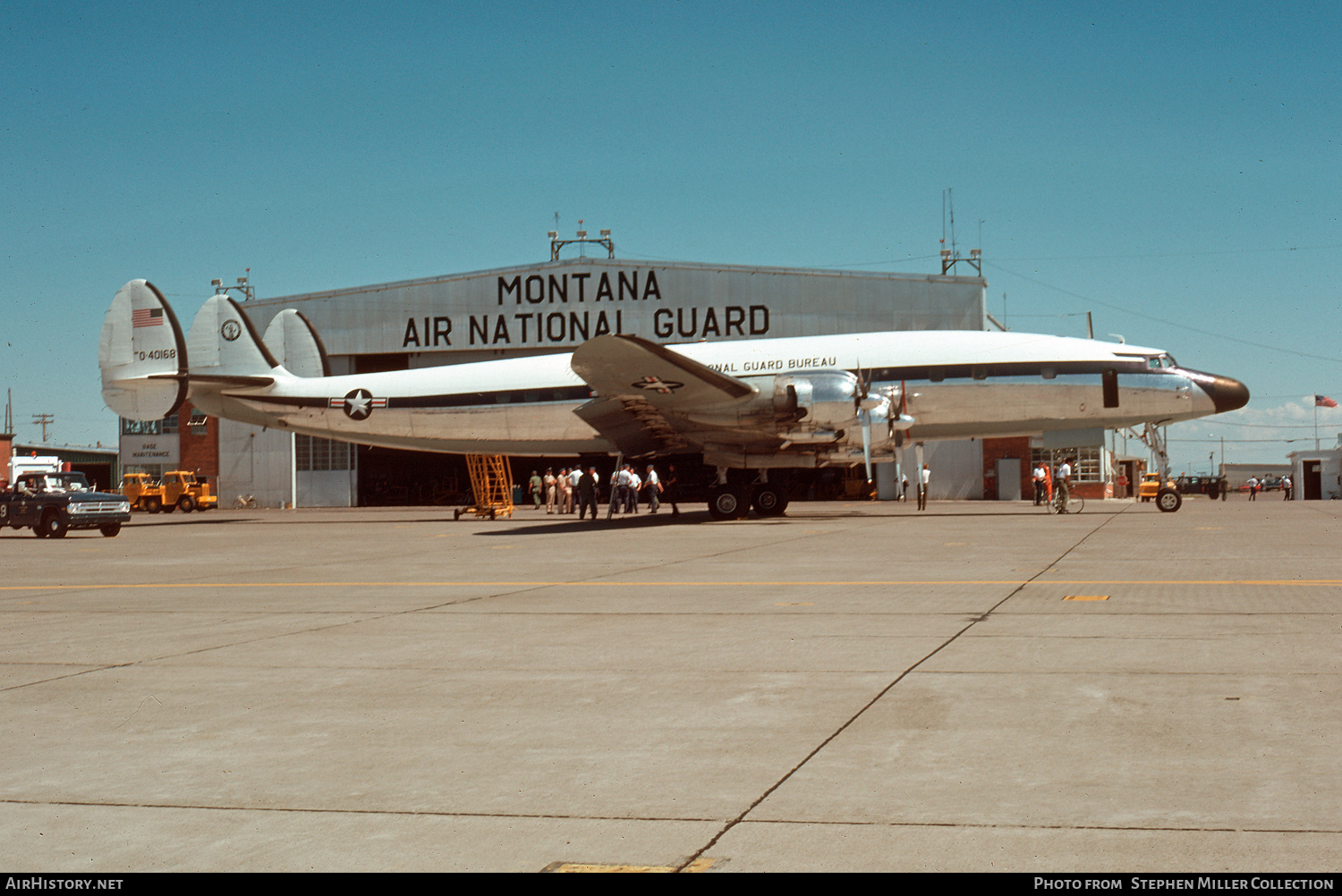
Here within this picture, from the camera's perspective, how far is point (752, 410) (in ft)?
82.5

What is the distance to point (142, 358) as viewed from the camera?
32.7m

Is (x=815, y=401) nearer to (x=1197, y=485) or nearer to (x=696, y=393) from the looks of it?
(x=696, y=393)

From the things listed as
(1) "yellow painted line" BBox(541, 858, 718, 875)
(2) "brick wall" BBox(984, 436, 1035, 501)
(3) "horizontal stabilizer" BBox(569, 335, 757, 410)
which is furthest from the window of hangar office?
(1) "yellow painted line" BBox(541, 858, 718, 875)

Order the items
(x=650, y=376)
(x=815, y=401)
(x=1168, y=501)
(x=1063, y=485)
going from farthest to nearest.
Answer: (x=1063, y=485), (x=1168, y=501), (x=815, y=401), (x=650, y=376)

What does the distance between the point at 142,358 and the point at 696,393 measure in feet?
60.9

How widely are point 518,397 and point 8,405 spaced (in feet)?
242

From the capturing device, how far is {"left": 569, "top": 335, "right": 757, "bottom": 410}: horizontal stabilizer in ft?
75.7

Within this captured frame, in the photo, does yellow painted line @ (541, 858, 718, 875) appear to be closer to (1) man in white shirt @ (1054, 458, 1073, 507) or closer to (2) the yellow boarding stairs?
(1) man in white shirt @ (1054, 458, 1073, 507)

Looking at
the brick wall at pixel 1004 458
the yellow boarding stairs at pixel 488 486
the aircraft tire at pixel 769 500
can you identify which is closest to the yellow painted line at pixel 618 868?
the aircraft tire at pixel 769 500

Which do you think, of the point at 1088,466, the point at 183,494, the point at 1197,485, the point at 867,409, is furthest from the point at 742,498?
the point at 1197,485

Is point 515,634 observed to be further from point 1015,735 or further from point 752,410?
point 752,410

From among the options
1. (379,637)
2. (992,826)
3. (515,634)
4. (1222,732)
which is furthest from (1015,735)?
(379,637)

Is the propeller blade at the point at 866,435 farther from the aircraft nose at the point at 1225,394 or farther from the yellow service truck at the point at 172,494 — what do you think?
the yellow service truck at the point at 172,494

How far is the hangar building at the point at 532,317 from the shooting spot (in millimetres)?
46000
